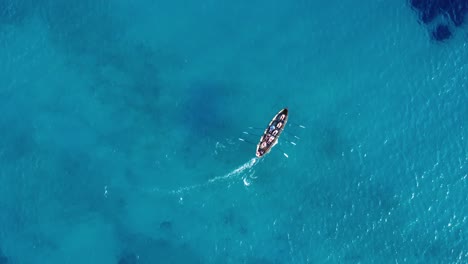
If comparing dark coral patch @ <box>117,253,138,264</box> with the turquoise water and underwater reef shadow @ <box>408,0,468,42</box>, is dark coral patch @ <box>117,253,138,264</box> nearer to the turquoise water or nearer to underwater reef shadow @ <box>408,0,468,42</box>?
the turquoise water

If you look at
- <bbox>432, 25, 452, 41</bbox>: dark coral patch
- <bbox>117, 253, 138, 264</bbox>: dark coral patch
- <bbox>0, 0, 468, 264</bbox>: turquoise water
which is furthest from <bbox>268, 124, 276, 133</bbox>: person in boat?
<bbox>432, 25, 452, 41</bbox>: dark coral patch

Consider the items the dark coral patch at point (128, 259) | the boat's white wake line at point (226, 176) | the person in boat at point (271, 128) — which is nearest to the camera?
the person in boat at point (271, 128)

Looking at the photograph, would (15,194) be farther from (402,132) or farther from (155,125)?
(402,132)

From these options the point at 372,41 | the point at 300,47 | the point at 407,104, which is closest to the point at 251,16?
the point at 300,47

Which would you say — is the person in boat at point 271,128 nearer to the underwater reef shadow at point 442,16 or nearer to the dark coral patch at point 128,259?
the dark coral patch at point 128,259

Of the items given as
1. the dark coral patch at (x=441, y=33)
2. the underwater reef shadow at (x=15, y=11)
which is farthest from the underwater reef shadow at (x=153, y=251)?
the dark coral patch at (x=441, y=33)

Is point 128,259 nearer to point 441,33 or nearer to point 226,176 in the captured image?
point 226,176
